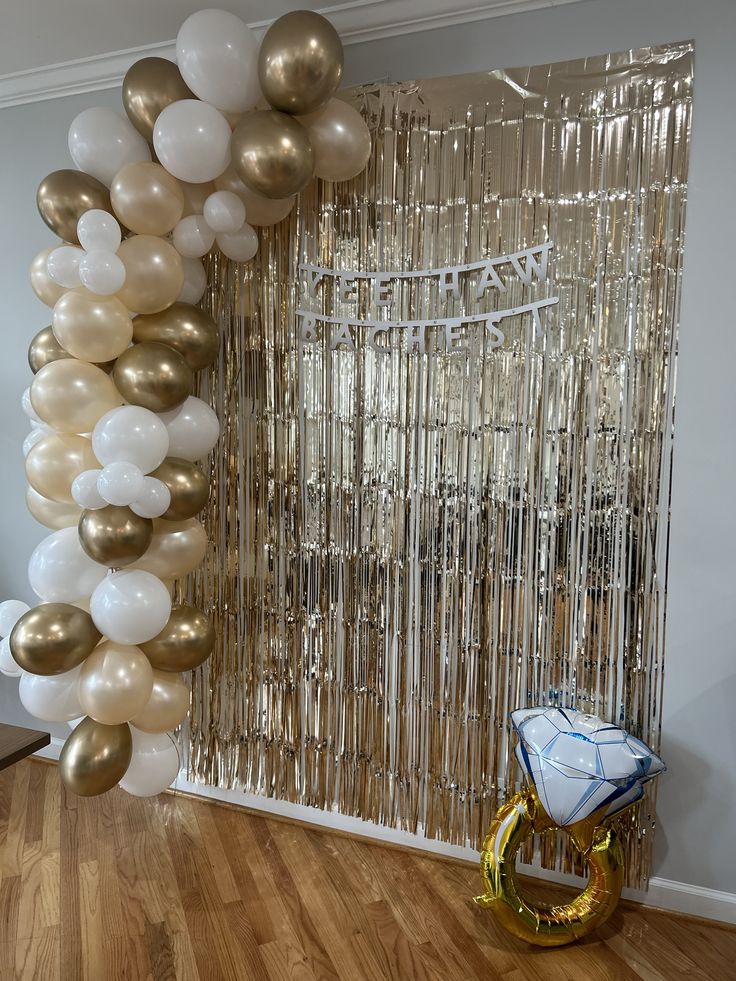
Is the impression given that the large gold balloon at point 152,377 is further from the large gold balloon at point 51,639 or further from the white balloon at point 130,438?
the large gold balloon at point 51,639

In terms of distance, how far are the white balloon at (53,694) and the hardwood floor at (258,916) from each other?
1.92 feet

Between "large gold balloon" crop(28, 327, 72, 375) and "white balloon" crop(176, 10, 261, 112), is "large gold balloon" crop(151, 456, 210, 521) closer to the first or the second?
"large gold balloon" crop(28, 327, 72, 375)

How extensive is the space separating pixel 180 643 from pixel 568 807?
1.05m

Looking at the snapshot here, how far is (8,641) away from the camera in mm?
1961

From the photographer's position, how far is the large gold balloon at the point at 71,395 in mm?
1854

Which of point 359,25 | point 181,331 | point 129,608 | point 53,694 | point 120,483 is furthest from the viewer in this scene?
point 359,25

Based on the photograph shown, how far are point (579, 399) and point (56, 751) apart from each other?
7.70 ft

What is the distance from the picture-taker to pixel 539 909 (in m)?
1.92

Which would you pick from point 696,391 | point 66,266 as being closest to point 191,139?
point 66,266

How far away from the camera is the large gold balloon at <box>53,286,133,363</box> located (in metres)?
1.84

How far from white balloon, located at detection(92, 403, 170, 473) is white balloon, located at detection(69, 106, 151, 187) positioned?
0.69m

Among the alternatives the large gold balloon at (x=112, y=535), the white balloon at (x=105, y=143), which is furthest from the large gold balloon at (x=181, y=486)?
the white balloon at (x=105, y=143)

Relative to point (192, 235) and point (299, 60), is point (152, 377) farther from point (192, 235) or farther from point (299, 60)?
point (299, 60)

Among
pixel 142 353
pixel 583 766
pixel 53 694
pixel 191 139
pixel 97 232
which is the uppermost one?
pixel 191 139
